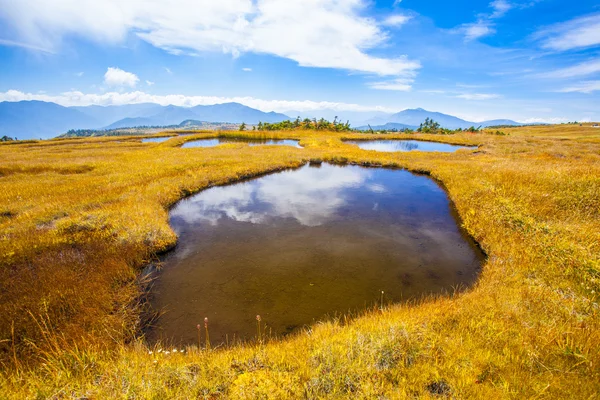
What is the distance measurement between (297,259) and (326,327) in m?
4.38

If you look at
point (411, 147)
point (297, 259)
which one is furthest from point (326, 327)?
point (411, 147)

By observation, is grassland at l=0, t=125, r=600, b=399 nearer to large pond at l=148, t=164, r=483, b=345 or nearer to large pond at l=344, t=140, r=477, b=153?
large pond at l=148, t=164, r=483, b=345

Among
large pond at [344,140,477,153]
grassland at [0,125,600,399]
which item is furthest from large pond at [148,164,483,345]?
large pond at [344,140,477,153]

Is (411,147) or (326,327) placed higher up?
(411,147)

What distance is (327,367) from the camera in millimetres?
4910

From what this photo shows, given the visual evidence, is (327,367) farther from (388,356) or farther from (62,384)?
(62,384)

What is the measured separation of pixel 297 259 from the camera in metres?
10.9

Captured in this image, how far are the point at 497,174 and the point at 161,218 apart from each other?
24311mm

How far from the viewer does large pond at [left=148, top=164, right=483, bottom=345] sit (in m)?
7.91

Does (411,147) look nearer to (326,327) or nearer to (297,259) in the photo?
(297,259)

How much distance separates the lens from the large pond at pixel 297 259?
791 centimetres

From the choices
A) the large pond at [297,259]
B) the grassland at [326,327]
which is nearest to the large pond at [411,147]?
the large pond at [297,259]

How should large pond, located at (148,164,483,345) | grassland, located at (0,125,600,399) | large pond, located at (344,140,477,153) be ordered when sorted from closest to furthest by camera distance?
grassland, located at (0,125,600,399), large pond, located at (148,164,483,345), large pond, located at (344,140,477,153)

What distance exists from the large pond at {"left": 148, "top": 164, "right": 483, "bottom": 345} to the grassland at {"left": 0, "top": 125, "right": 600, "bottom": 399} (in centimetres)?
80
